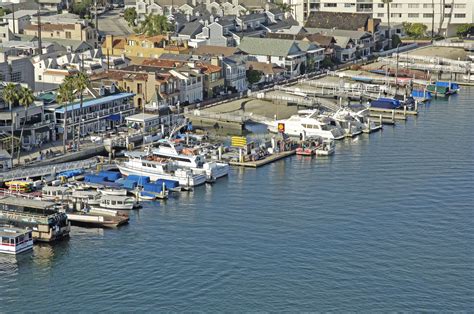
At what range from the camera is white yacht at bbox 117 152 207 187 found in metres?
55.0

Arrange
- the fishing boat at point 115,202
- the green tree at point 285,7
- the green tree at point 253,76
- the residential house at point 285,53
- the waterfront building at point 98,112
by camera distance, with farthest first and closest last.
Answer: the green tree at point 285,7, the residential house at point 285,53, the green tree at point 253,76, the waterfront building at point 98,112, the fishing boat at point 115,202

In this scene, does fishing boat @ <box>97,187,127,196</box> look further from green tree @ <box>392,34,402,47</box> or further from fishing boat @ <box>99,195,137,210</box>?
green tree @ <box>392,34,402,47</box>

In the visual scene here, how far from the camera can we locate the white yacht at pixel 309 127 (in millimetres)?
67188

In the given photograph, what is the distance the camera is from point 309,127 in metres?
67.3

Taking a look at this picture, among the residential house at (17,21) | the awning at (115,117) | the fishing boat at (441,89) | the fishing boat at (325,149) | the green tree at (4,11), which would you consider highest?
the green tree at (4,11)

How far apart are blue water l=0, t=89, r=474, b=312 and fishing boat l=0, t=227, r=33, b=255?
1.52 ft

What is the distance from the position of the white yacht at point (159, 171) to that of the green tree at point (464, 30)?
206ft

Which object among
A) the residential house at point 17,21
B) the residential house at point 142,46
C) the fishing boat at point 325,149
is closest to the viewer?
the fishing boat at point 325,149

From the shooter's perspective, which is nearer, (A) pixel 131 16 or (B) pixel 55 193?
(B) pixel 55 193

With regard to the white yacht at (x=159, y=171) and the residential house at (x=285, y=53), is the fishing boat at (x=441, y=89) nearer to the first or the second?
the residential house at (x=285, y=53)

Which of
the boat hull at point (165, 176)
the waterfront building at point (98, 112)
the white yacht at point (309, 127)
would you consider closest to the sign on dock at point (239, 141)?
the white yacht at point (309, 127)

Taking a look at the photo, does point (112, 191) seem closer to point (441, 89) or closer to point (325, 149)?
point (325, 149)

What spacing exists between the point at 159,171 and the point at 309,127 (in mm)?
14747

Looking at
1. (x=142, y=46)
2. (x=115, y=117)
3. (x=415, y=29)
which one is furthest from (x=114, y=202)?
(x=415, y=29)
